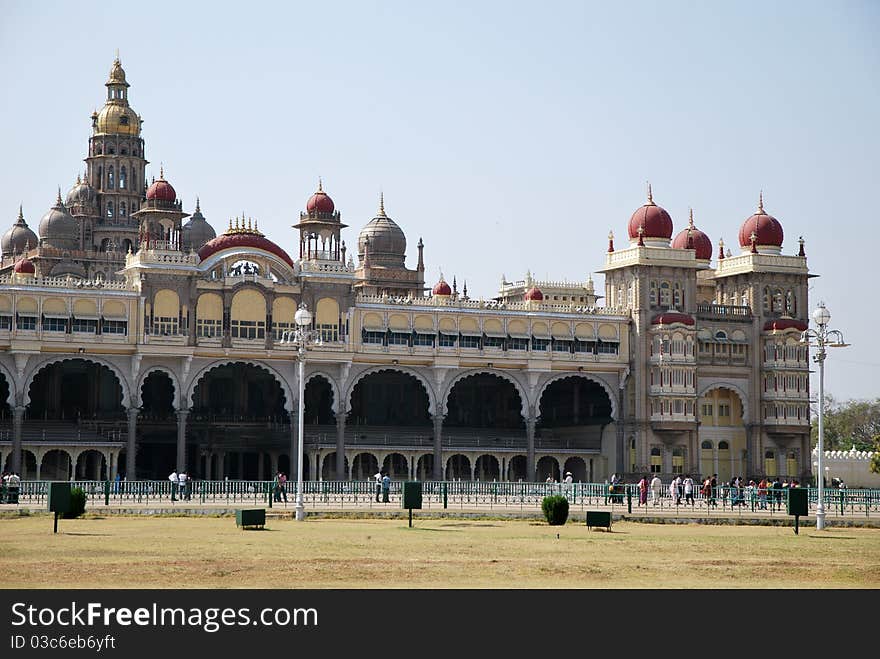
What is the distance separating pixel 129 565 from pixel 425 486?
3536cm

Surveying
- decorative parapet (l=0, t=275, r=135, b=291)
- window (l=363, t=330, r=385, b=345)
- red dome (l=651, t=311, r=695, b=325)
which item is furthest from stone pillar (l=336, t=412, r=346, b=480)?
red dome (l=651, t=311, r=695, b=325)

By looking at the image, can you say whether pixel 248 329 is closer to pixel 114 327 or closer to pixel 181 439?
pixel 181 439

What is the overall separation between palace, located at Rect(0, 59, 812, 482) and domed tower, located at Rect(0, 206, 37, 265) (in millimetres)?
5628

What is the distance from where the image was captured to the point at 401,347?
8300 centimetres

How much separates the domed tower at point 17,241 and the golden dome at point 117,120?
8410mm

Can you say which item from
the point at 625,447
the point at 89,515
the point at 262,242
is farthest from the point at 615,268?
the point at 89,515

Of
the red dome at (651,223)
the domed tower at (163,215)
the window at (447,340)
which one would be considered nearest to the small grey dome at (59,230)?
the domed tower at (163,215)

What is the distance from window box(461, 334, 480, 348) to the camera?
84938 mm

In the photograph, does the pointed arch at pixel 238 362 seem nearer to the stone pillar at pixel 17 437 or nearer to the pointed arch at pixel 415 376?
the pointed arch at pixel 415 376

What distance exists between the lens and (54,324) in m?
76.1

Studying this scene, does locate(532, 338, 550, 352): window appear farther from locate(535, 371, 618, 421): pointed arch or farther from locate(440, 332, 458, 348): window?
locate(440, 332, 458, 348): window

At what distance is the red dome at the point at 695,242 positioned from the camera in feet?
315

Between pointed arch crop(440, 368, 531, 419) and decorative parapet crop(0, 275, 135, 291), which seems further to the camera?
pointed arch crop(440, 368, 531, 419)
